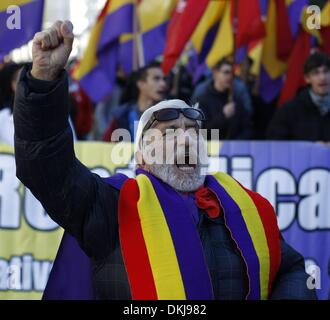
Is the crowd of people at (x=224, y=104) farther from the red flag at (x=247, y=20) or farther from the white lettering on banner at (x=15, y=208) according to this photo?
the white lettering on banner at (x=15, y=208)

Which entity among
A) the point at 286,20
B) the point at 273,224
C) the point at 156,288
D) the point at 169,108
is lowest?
the point at 156,288

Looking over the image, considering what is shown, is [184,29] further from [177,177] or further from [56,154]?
[56,154]

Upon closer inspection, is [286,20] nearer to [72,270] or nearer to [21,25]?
[21,25]

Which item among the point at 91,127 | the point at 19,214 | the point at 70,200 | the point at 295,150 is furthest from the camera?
the point at 91,127

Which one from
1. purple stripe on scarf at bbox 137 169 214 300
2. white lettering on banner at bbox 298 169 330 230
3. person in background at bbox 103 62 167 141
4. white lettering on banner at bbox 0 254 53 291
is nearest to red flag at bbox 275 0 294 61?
person in background at bbox 103 62 167 141

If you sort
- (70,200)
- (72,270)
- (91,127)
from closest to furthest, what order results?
(70,200) < (72,270) < (91,127)

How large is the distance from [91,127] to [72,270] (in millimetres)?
5708

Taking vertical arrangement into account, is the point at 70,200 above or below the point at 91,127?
below

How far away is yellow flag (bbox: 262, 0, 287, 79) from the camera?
29.0ft

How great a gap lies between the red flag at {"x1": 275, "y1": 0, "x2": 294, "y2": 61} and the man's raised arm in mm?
5317

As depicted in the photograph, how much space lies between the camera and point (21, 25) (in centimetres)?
698

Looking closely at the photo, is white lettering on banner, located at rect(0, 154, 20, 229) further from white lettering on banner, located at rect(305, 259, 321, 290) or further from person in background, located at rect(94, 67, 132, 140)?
person in background, located at rect(94, 67, 132, 140)

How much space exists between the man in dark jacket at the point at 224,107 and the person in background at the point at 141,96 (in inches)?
14.6

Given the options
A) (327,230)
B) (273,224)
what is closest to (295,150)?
(327,230)
